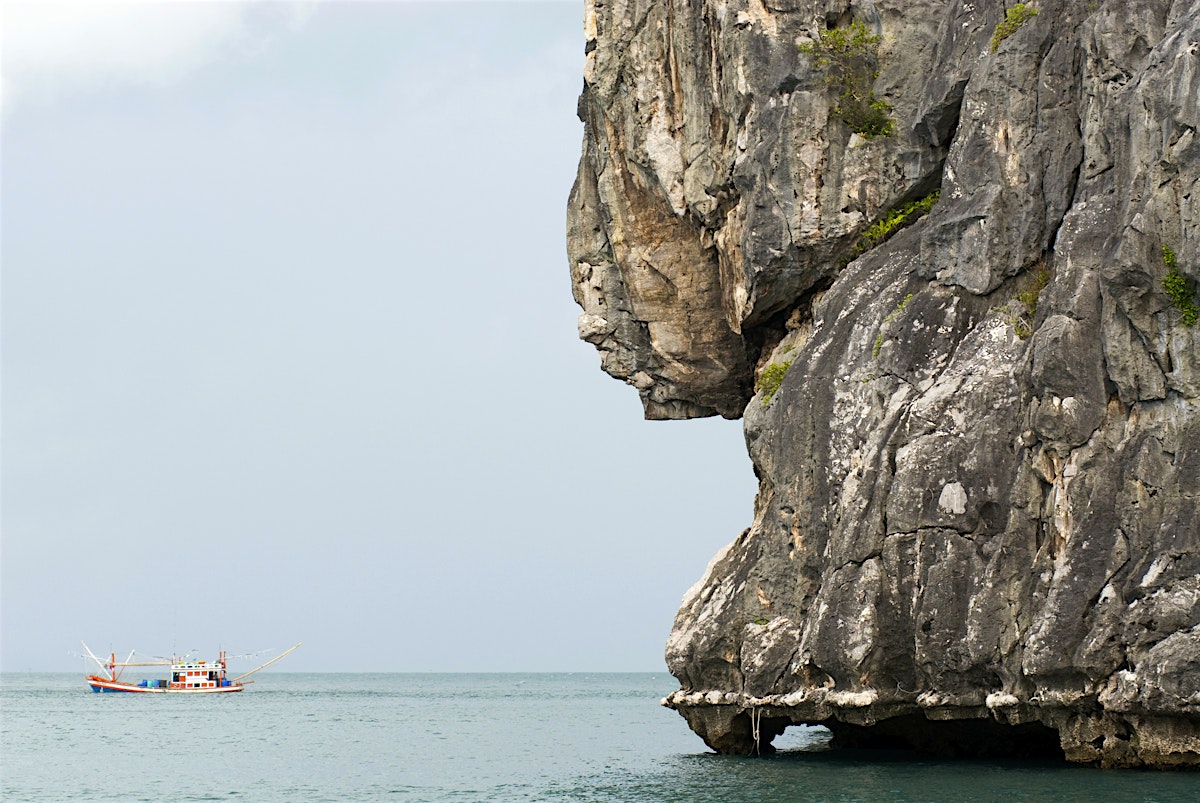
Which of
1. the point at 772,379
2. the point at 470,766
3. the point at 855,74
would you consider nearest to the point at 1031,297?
the point at 772,379

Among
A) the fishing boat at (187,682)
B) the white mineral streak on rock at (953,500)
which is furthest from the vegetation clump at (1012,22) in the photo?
the fishing boat at (187,682)

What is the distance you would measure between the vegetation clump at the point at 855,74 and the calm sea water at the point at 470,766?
49.0 ft

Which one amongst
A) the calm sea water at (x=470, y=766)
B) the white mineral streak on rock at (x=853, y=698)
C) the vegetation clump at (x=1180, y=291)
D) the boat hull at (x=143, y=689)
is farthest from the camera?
the boat hull at (x=143, y=689)

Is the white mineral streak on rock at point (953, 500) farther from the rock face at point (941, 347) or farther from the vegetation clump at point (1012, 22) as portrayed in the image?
the vegetation clump at point (1012, 22)

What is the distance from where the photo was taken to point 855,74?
33719 millimetres

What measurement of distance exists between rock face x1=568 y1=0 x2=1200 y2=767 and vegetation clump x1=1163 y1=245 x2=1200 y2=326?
Answer: 0.11m

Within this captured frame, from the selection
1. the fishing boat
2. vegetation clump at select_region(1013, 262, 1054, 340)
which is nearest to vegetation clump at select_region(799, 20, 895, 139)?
vegetation clump at select_region(1013, 262, 1054, 340)

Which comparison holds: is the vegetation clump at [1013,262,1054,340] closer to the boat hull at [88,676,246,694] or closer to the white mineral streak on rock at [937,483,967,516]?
the white mineral streak on rock at [937,483,967,516]

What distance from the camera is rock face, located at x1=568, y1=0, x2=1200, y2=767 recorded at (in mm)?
24031

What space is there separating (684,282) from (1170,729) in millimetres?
19776

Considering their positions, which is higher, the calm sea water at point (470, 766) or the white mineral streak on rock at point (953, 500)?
the white mineral streak on rock at point (953, 500)

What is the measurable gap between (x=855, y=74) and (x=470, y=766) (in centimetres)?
2211

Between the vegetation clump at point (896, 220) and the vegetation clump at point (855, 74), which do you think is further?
the vegetation clump at point (855, 74)

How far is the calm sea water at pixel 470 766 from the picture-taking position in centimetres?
2566
